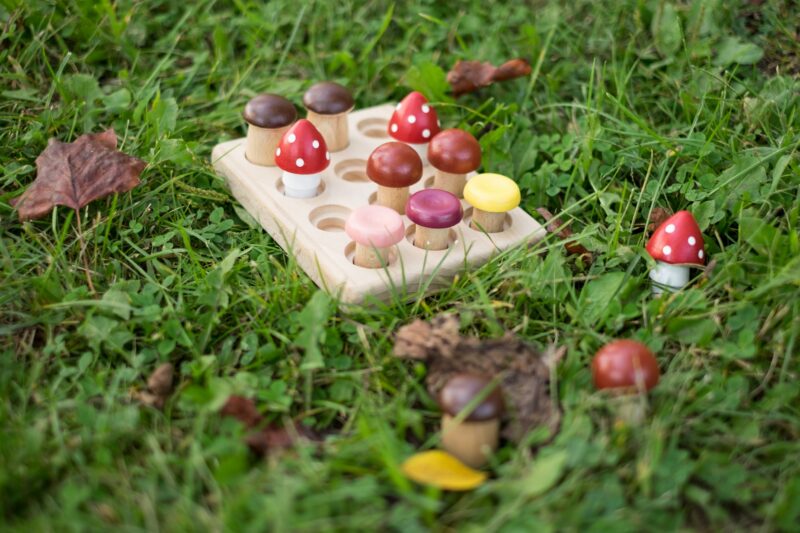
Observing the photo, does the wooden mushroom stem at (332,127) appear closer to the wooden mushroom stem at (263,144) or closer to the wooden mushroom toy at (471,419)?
the wooden mushroom stem at (263,144)

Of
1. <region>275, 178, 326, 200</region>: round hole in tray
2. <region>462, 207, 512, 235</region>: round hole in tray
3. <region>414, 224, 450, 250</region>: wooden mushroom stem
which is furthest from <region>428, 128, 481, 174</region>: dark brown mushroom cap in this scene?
<region>275, 178, 326, 200</region>: round hole in tray

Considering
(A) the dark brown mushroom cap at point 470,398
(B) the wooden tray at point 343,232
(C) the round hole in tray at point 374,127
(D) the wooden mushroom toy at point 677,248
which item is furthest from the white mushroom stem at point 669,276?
(C) the round hole in tray at point 374,127

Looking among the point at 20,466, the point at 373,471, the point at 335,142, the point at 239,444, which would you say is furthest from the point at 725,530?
the point at 335,142

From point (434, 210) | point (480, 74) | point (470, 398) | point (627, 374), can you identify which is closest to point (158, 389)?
point (470, 398)

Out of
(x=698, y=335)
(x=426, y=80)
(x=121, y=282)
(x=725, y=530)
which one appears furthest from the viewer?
(x=426, y=80)

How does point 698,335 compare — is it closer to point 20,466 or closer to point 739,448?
point 739,448

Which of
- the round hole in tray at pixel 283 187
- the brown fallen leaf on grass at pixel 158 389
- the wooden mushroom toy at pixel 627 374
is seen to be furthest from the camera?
the round hole in tray at pixel 283 187
